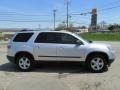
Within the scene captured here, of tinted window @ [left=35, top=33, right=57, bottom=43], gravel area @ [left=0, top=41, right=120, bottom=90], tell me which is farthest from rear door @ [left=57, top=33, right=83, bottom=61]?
gravel area @ [left=0, top=41, right=120, bottom=90]

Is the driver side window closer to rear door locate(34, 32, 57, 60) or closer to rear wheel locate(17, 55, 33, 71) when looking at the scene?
rear door locate(34, 32, 57, 60)

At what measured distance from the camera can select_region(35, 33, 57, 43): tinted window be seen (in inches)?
477

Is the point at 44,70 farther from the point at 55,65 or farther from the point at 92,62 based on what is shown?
the point at 92,62

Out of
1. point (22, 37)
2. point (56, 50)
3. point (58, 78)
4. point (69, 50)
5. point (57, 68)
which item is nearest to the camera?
point (58, 78)

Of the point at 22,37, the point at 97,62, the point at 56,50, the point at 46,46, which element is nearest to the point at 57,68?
the point at 56,50

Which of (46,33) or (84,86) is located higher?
(46,33)

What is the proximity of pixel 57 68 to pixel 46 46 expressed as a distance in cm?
127

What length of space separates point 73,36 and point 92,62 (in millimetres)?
1287

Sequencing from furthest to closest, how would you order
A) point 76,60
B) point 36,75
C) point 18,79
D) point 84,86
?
point 76,60 → point 36,75 → point 18,79 → point 84,86

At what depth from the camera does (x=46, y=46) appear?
11992mm

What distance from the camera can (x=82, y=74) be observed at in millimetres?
11289

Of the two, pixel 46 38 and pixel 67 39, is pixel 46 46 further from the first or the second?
pixel 67 39

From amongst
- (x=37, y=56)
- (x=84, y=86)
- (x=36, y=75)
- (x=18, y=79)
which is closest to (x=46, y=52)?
(x=37, y=56)

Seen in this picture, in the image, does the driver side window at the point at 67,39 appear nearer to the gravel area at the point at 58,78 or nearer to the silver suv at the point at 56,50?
the silver suv at the point at 56,50
